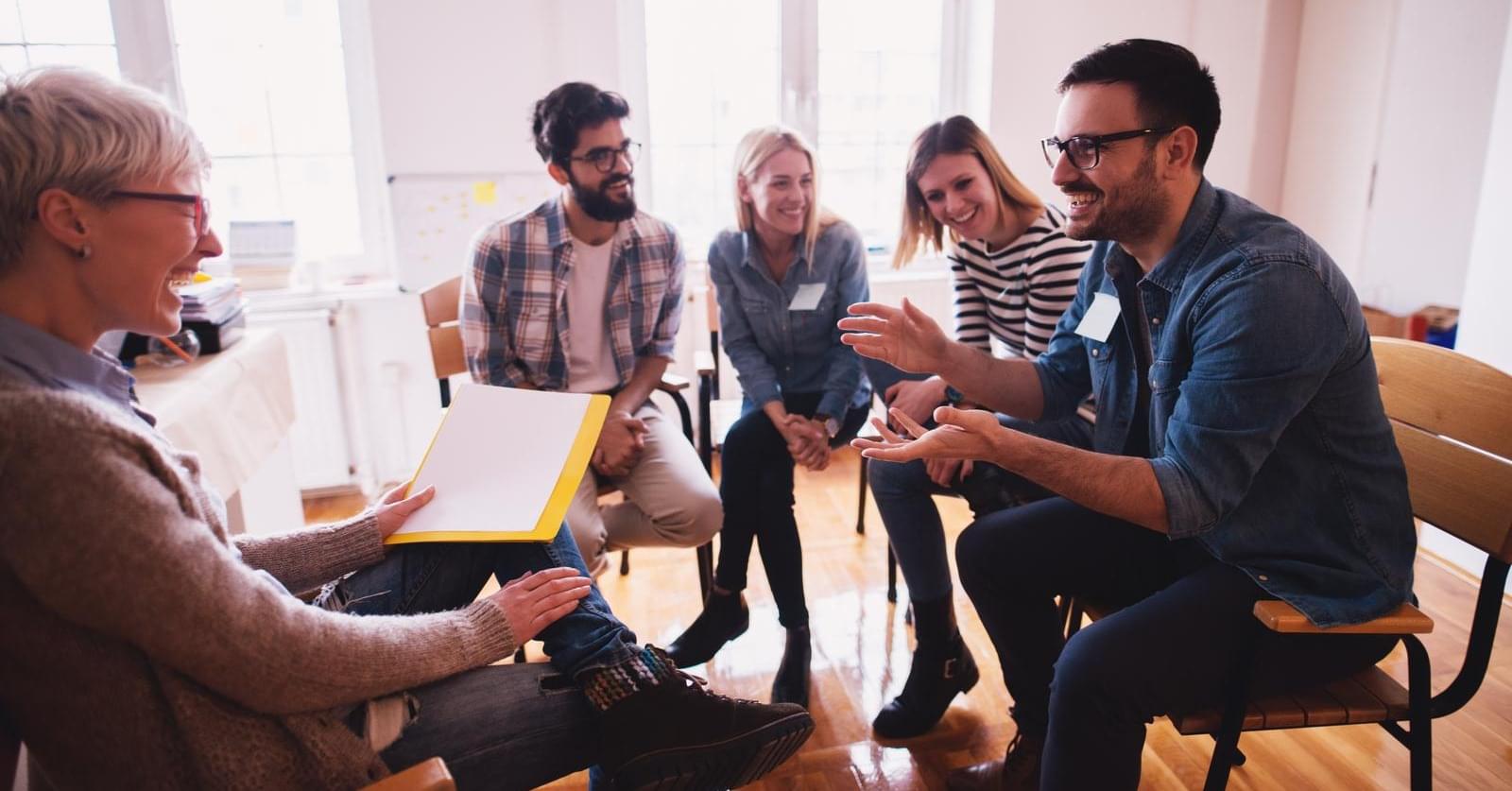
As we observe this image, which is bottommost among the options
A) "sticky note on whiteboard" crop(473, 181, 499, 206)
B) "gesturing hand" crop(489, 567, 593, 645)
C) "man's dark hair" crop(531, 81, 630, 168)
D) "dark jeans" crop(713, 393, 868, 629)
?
"dark jeans" crop(713, 393, 868, 629)

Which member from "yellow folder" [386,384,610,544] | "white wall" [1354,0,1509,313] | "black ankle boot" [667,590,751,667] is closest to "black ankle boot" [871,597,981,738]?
"black ankle boot" [667,590,751,667]

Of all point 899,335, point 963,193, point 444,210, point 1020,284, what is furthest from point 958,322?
point 444,210

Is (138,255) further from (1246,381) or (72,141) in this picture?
(1246,381)

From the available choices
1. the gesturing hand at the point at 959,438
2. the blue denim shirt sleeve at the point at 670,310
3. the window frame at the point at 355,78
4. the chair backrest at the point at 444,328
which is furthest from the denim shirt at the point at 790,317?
the window frame at the point at 355,78

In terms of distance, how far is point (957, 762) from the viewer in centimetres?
175

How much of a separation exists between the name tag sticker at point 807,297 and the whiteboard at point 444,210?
129 cm

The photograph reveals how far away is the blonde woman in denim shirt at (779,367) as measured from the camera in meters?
2.02

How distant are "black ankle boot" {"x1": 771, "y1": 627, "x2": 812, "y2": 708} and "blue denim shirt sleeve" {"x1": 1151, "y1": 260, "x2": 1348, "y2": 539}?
102 centimetres

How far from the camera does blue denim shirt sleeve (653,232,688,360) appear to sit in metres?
2.26

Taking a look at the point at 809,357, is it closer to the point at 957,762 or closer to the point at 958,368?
the point at 958,368

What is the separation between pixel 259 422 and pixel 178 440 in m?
0.45

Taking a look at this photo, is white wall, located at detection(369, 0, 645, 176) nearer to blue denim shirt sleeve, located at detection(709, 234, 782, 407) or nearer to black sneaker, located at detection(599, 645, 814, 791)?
blue denim shirt sleeve, located at detection(709, 234, 782, 407)

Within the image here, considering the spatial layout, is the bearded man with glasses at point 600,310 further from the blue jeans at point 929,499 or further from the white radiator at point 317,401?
the white radiator at point 317,401

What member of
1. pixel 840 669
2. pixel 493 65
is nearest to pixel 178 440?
pixel 840 669
